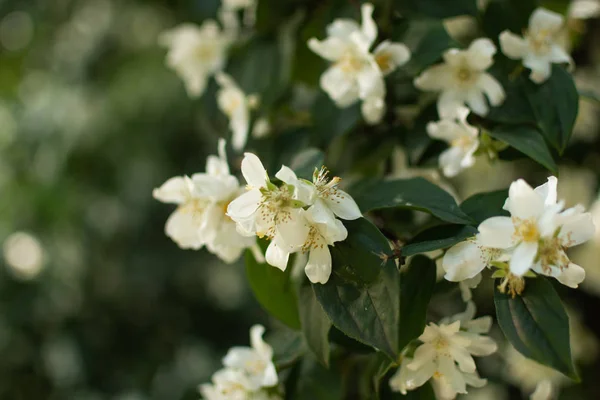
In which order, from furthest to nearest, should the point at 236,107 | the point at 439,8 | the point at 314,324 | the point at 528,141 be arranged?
the point at 236,107
the point at 439,8
the point at 528,141
the point at 314,324

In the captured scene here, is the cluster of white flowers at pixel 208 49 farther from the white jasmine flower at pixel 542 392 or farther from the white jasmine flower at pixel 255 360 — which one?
the white jasmine flower at pixel 542 392

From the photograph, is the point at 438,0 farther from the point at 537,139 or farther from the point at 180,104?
the point at 180,104

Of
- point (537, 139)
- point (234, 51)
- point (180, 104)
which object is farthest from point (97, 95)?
point (537, 139)

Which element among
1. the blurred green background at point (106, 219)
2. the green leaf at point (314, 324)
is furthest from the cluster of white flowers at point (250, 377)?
the blurred green background at point (106, 219)

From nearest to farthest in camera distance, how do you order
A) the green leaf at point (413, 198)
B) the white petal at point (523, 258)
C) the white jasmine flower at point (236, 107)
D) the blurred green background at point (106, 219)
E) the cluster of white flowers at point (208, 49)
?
the white petal at point (523, 258)
the green leaf at point (413, 198)
the white jasmine flower at point (236, 107)
the cluster of white flowers at point (208, 49)
the blurred green background at point (106, 219)

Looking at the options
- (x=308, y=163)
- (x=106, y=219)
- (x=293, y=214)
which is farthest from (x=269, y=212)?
(x=106, y=219)

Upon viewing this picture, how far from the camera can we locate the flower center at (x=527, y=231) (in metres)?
0.60

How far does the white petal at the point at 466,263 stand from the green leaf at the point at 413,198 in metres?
0.03

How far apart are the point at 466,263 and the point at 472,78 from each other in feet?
1.07

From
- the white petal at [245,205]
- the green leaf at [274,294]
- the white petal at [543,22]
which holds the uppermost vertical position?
the white petal at [245,205]

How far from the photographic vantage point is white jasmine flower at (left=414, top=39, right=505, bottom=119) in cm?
85

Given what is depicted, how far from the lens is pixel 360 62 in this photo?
88 cm

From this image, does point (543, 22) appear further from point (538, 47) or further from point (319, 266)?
point (319, 266)

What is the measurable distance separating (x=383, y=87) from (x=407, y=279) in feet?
0.93
